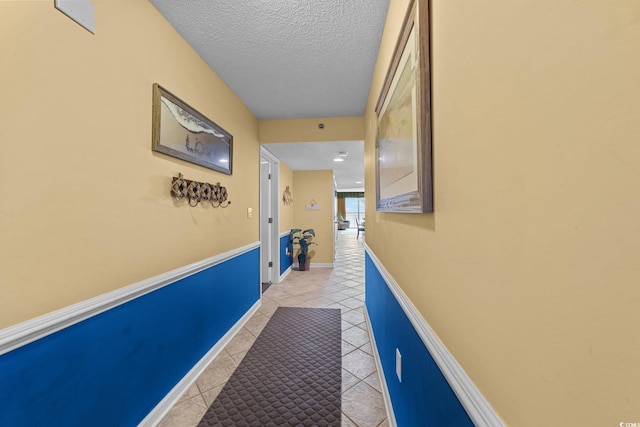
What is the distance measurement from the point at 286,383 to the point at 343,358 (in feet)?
1.69

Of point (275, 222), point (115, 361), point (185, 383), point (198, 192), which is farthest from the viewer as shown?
point (275, 222)

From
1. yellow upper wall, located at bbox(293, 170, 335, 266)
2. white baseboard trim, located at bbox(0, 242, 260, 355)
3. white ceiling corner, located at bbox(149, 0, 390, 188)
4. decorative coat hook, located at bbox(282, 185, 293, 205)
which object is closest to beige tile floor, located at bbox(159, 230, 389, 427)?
white baseboard trim, located at bbox(0, 242, 260, 355)

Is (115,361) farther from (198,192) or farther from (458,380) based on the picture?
(458,380)

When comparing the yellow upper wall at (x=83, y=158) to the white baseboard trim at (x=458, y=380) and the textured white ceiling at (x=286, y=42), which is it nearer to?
the textured white ceiling at (x=286, y=42)

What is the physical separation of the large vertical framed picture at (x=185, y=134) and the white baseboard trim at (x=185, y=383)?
147cm

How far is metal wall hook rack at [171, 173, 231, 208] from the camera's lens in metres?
1.62

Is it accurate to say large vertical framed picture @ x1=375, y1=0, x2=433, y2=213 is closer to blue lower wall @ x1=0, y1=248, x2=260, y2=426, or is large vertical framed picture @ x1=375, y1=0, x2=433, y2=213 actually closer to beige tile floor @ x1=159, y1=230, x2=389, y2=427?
beige tile floor @ x1=159, y1=230, x2=389, y2=427

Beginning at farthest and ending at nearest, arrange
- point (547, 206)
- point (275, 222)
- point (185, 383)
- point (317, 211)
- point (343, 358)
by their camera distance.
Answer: point (317, 211)
point (275, 222)
point (343, 358)
point (185, 383)
point (547, 206)

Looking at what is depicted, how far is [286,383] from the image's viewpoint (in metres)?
1.77

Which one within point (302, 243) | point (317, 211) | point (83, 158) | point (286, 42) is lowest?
point (302, 243)

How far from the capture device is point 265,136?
319 centimetres

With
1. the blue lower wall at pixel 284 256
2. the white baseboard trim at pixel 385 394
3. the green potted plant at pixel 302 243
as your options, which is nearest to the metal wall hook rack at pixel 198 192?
the white baseboard trim at pixel 385 394

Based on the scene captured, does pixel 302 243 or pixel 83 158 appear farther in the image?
pixel 302 243

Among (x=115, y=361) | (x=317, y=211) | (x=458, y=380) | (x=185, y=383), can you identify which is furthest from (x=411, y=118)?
(x=317, y=211)
